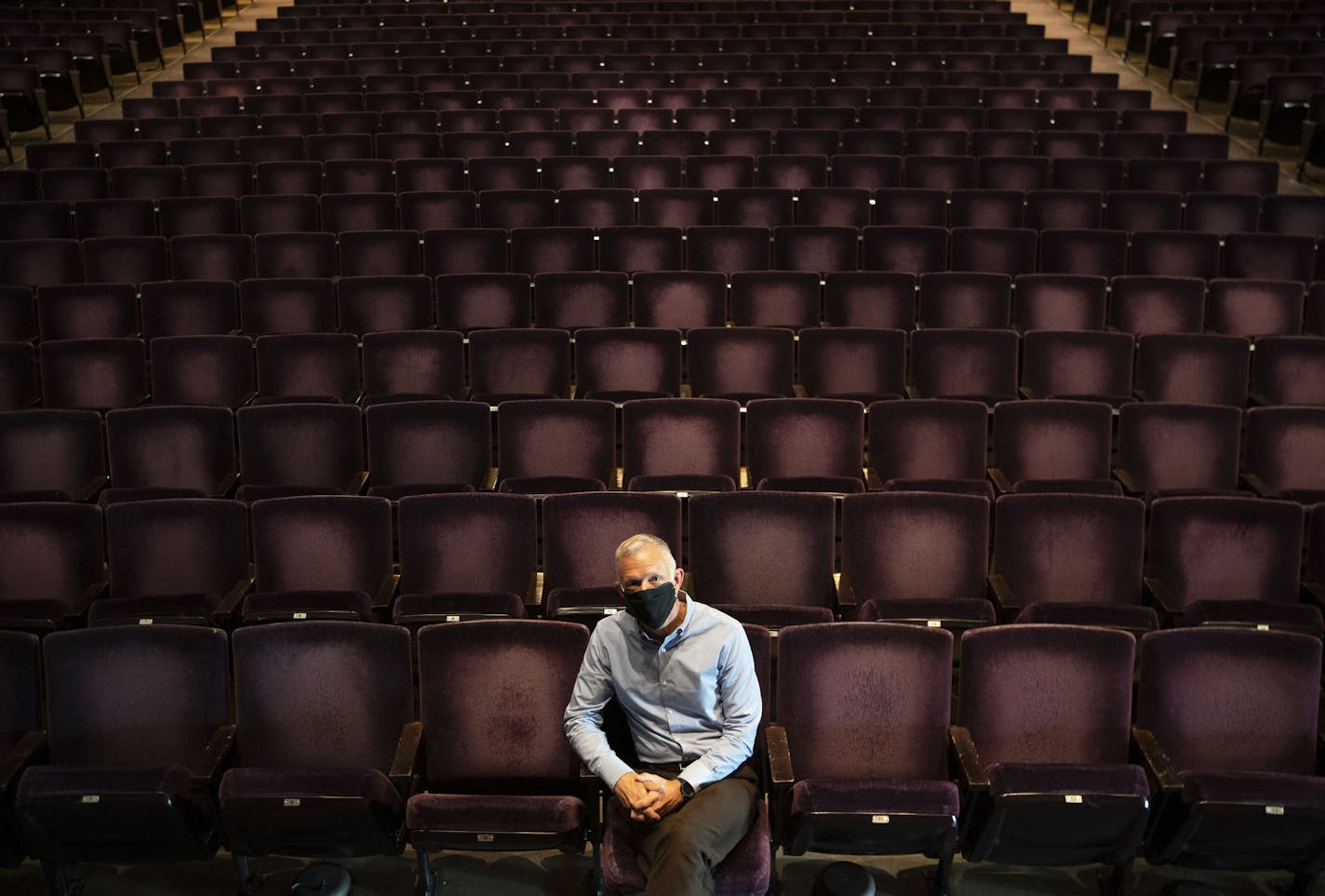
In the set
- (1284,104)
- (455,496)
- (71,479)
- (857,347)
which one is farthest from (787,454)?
(1284,104)

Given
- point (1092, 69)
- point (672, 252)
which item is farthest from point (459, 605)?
point (1092, 69)

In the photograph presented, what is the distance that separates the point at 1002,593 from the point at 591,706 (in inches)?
23.2

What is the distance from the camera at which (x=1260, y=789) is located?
109 centimetres

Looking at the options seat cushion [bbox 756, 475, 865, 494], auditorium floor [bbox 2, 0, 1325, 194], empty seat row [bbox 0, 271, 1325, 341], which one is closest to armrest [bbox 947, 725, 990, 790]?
seat cushion [bbox 756, 475, 865, 494]

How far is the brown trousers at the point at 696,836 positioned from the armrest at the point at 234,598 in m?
0.61

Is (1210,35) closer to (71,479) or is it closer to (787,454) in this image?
(787,454)

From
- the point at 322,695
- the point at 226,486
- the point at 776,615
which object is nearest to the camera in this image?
the point at 322,695

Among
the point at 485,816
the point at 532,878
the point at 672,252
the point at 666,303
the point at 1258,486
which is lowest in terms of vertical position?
the point at 532,878

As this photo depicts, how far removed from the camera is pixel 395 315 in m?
2.24

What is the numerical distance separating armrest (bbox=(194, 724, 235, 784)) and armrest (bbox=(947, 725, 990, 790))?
0.71 m

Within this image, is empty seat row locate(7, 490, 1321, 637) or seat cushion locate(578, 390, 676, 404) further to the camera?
seat cushion locate(578, 390, 676, 404)

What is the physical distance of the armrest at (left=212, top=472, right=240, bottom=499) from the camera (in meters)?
1.73

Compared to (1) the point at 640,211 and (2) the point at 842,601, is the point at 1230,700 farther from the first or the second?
(1) the point at 640,211

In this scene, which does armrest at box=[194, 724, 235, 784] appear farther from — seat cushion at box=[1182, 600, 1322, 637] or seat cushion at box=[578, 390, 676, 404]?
seat cushion at box=[1182, 600, 1322, 637]
